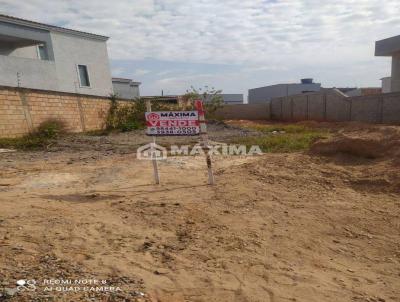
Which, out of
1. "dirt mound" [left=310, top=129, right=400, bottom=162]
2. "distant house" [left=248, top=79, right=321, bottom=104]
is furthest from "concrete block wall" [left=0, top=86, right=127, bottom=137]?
"distant house" [left=248, top=79, right=321, bottom=104]

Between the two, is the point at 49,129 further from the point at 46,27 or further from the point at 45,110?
the point at 46,27

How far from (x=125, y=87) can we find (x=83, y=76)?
34.1ft

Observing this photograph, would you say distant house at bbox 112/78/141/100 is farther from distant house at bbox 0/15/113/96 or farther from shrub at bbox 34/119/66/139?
shrub at bbox 34/119/66/139

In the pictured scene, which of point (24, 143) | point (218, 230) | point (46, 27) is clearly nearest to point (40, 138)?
point (24, 143)

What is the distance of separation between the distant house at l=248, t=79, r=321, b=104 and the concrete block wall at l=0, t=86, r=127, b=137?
30.4 metres

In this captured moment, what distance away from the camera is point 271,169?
20.6 ft

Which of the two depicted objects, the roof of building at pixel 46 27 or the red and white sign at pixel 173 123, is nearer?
the red and white sign at pixel 173 123

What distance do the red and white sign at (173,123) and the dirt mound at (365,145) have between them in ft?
10.3

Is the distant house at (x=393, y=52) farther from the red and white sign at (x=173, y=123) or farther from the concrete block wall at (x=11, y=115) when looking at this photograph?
the concrete block wall at (x=11, y=115)

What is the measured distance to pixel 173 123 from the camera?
18.3ft

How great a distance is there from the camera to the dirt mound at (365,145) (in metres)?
6.10

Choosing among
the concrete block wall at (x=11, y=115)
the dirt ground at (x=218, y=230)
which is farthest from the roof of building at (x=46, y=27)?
the dirt ground at (x=218, y=230)

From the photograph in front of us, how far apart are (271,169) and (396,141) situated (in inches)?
94.2

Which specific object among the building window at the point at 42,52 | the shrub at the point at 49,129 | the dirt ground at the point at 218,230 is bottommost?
the dirt ground at the point at 218,230
